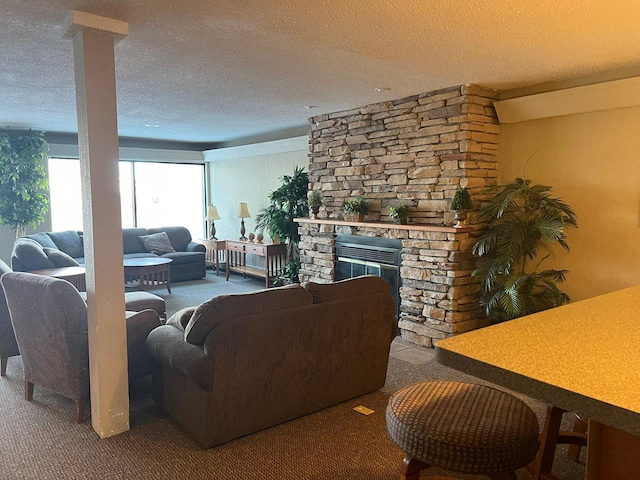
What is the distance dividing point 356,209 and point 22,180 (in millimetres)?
4950

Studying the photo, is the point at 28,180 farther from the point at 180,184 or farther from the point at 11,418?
the point at 11,418

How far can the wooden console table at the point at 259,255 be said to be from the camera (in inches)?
279

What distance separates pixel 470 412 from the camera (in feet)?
5.48

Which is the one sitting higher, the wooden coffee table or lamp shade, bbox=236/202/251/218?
lamp shade, bbox=236/202/251/218

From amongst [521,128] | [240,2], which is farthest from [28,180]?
[521,128]

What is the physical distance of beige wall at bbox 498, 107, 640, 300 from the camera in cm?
379

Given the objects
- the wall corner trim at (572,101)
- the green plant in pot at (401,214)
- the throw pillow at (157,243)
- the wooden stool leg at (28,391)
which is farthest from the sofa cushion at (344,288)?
the throw pillow at (157,243)

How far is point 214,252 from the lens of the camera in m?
8.66

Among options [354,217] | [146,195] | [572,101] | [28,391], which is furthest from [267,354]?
[146,195]

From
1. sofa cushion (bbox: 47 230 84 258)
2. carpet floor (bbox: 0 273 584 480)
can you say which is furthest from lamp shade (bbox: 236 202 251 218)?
carpet floor (bbox: 0 273 584 480)

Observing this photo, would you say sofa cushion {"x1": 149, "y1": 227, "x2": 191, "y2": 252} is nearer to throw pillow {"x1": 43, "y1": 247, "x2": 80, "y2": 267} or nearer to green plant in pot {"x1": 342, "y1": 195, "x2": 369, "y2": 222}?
throw pillow {"x1": 43, "y1": 247, "x2": 80, "y2": 267}

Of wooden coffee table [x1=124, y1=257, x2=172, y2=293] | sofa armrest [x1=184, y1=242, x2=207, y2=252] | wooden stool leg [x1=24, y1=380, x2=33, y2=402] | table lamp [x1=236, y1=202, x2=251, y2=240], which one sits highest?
table lamp [x1=236, y1=202, x2=251, y2=240]

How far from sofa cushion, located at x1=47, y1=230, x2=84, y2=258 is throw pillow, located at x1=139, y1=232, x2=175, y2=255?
0.94 meters

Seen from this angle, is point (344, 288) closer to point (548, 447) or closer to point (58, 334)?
point (548, 447)
